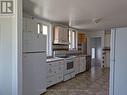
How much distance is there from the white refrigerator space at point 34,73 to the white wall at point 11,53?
25.2 inches

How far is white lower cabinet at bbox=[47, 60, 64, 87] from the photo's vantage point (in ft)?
16.5

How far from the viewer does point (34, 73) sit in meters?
3.88

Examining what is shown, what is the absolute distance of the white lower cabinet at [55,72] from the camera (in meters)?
5.04

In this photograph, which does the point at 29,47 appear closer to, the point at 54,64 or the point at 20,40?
the point at 20,40

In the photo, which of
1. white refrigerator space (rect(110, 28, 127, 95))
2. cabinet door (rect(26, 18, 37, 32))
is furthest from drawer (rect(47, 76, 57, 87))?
white refrigerator space (rect(110, 28, 127, 95))

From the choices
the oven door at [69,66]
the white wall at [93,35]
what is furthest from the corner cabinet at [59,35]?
the white wall at [93,35]

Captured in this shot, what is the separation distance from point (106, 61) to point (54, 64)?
5.66 meters

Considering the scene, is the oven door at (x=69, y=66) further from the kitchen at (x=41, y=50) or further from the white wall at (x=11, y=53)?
the white wall at (x=11, y=53)

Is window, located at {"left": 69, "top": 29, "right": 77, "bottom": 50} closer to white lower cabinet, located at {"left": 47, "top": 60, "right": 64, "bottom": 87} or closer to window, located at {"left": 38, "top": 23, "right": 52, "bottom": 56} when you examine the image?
window, located at {"left": 38, "top": 23, "right": 52, "bottom": 56}

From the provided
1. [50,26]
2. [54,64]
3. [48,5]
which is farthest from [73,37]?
[48,5]

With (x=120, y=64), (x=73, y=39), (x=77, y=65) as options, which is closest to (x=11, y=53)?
(x=120, y=64)

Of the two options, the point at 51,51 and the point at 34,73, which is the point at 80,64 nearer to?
the point at 51,51

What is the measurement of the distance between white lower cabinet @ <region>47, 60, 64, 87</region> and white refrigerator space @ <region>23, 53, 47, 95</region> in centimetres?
58

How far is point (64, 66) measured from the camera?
614 cm
